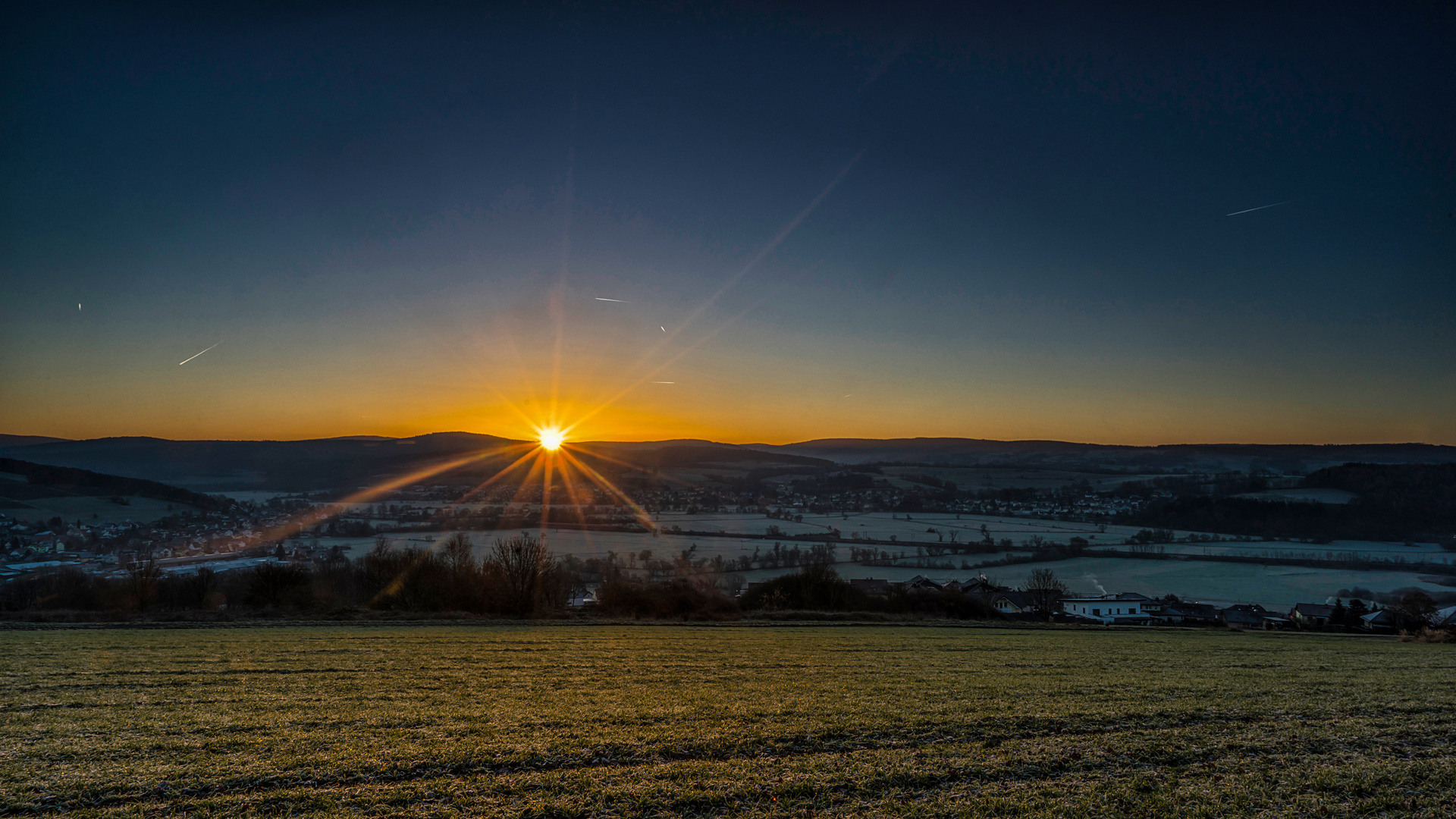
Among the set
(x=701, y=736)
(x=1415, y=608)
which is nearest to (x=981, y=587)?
(x=1415, y=608)

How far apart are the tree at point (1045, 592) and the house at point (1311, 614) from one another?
1666 centimetres

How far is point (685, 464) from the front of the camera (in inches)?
5172

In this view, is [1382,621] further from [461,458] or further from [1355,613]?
[461,458]

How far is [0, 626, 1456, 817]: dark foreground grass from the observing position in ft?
26.1

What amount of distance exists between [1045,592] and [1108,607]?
690 centimetres

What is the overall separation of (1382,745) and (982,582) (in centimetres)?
5486

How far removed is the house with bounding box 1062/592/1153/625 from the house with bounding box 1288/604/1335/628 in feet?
33.2

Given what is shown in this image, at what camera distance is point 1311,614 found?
54594 mm

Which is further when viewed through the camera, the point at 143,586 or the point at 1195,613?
the point at 1195,613

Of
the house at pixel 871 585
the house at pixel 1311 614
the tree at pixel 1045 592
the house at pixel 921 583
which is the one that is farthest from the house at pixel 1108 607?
the house at pixel 871 585

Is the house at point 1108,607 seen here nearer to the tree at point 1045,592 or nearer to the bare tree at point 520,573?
A: the tree at point 1045,592

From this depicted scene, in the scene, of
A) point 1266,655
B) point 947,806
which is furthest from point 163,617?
point 1266,655

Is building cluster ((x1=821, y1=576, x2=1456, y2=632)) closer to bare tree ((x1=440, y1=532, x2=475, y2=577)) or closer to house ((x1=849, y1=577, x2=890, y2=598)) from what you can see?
house ((x1=849, y1=577, x2=890, y2=598))

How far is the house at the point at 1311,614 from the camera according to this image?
51.7 metres
